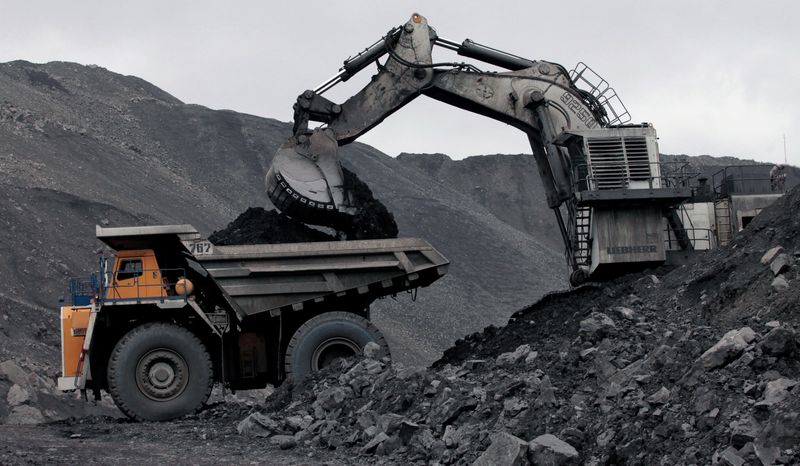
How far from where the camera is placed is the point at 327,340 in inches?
619

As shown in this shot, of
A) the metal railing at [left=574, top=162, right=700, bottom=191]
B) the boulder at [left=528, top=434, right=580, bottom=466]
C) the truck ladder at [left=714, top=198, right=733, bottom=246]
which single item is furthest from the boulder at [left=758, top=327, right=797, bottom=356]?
the truck ladder at [left=714, top=198, right=733, bottom=246]

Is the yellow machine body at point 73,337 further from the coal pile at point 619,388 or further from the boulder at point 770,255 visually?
the boulder at point 770,255

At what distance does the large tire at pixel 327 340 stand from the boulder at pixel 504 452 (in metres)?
5.91

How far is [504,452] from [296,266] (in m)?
6.67

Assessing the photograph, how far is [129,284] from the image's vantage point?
1562 cm

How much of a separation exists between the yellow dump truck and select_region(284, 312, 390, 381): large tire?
1 centimetres

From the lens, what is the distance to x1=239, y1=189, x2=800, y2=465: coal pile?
8820 mm

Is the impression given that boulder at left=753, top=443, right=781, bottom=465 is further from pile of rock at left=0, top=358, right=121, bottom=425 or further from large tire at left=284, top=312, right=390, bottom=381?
pile of rock at left=0, top=358, right=121, bottom=425

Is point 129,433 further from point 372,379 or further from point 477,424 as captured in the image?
point 477,424

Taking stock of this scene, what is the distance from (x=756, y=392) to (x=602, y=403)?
5.34 ft

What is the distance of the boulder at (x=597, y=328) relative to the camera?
12.8m

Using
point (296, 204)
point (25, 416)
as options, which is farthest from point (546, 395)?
point (25, 416)

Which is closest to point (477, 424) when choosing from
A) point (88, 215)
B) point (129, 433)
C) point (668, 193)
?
point (129, 433)

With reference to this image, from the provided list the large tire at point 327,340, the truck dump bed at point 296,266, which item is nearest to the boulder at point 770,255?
the truck dump bed at point 296,266
